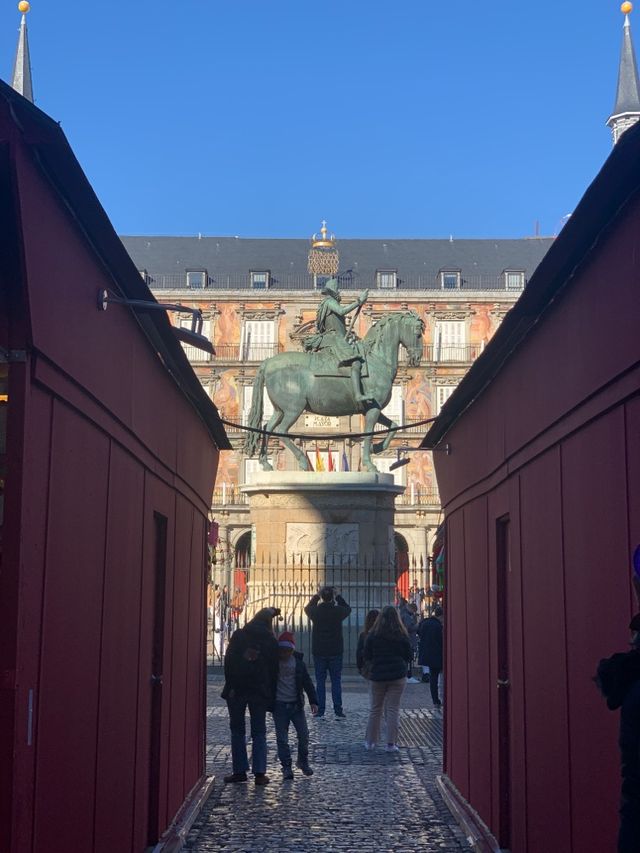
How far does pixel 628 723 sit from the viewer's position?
4.02 metres

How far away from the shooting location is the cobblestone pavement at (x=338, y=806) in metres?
8.23

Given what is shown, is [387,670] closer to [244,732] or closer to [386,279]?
[244,732]

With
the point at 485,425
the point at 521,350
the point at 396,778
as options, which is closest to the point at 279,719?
the point at 396,778

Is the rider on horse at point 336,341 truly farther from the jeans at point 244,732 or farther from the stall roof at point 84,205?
the stall roof at point 84,205

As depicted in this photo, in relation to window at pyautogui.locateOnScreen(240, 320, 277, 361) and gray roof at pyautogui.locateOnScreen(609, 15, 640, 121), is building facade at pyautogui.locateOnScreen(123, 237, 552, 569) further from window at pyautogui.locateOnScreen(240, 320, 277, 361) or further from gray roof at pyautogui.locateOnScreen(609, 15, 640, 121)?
gray roof at pyautogui.locateOnScreen(609, 15, 640, 121)

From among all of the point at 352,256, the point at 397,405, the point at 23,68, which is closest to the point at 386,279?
the point at 352,256

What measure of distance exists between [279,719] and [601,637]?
23.4 ft

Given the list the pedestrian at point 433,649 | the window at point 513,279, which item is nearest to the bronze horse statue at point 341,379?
the pedestrian at point 433,649

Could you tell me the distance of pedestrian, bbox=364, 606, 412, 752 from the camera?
13.0 meters

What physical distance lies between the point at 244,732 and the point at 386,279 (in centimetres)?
5876

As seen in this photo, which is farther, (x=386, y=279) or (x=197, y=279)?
(x=386, y=279)

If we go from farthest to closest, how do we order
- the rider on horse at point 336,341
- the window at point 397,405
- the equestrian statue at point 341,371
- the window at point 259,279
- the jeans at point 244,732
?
the window at point 259,279 < the window at point 397,405 < the equestrian statue at point 341,371 < the rider on horse at point 336,341 < the jeans at point 244,732

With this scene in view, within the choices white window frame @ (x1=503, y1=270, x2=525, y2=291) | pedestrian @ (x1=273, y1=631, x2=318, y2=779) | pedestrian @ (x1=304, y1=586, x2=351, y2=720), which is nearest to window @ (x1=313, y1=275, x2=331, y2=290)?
white window frame @ (x1=503, y1=270, x2=525, y2=291)

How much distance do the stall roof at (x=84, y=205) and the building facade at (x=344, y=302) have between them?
52.9 meters
